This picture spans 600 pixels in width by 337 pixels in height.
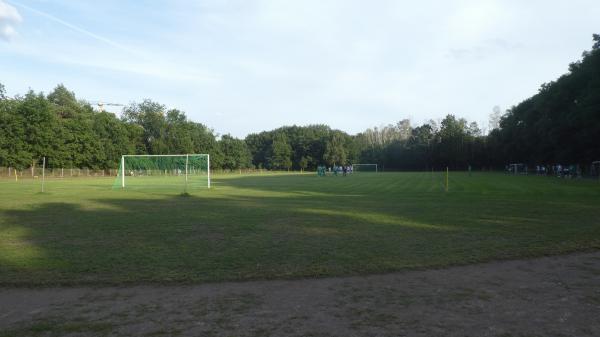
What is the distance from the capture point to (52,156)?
68.3 metres

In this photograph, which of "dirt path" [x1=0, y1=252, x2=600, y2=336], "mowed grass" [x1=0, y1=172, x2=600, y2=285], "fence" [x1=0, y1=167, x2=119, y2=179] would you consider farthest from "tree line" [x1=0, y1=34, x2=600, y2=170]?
"dirt path" [x1=0, y1=252, x2=600, y2=336]

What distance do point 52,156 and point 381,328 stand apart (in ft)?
245

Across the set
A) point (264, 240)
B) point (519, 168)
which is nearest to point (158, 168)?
point (264, 240)

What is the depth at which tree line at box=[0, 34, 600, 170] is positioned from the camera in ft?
175

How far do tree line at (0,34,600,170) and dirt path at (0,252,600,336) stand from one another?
36.3 meters

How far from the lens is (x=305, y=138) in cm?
12450

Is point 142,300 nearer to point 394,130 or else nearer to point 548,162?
point 548,162

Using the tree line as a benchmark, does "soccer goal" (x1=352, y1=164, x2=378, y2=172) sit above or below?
below

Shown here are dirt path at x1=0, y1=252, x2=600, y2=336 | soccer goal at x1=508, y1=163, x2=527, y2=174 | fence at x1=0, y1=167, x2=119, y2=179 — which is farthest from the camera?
soccer goal at x1=508, y1=163, x2=527, y2=174

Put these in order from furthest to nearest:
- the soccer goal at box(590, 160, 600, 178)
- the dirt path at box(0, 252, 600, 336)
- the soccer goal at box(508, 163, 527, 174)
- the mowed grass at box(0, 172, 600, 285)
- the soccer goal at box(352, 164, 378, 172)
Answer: the soccer goal at box(352, 164, 378, 172) → the soccer goal at box(508, 163, 527, 174) → the soccer goal at box(590, 160, 600, 178) → the mowed grass at box(0, 172, 600, 285) → the dirt path at box(0, 252, 600, 336)

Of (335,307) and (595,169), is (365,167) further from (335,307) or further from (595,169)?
(335,307)

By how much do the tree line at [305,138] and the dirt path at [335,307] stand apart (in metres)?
36.3

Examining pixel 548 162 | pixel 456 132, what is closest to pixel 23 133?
pixel 548 162

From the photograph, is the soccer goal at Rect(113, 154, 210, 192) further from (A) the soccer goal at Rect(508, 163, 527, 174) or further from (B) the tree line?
(A) the soccer goal at Rect(508, 163, 527, 174)
